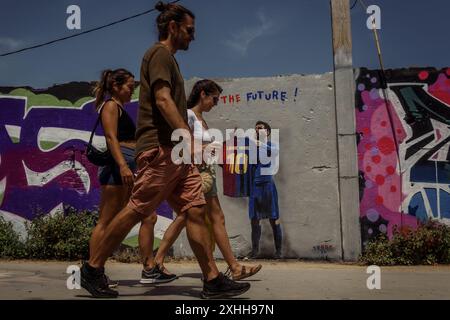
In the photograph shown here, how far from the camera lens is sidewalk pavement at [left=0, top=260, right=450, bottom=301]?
11.7ft

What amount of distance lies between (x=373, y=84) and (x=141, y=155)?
3942 mm

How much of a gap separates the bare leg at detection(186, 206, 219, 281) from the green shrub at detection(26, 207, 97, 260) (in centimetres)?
333

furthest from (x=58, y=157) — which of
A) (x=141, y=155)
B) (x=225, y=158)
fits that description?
(x=141, y=155)

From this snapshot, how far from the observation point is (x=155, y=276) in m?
4.15

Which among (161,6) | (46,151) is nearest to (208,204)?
(161,6)

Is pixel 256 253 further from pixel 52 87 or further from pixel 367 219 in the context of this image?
pixel 52 87

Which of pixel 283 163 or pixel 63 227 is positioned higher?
pixel 283 163

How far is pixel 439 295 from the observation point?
383 cm

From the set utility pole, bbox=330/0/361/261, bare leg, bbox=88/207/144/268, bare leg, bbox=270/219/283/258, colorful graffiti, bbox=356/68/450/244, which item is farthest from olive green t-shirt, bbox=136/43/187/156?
colorful graffiti, bbox=356/68/450/244

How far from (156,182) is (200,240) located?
0.46 m

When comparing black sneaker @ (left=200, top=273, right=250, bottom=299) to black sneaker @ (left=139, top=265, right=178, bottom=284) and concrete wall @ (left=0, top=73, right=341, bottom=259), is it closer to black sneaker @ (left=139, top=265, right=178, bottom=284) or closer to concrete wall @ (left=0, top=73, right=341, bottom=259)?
black sneaker @ (left=139, top=265, right=178, bottom=284)

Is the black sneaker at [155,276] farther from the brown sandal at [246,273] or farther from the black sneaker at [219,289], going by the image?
the black sneaker at [219,289]

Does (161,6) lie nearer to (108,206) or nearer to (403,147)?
(108,206)

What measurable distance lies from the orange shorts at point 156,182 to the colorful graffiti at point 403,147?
349 centimetres
